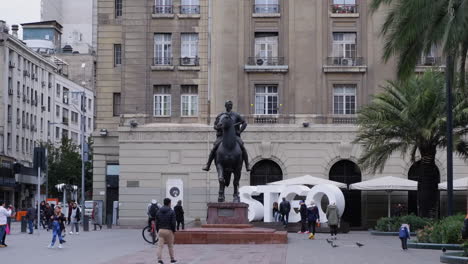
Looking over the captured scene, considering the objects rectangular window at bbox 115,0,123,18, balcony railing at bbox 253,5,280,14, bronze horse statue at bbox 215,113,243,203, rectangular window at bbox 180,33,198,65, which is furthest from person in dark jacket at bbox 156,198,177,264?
rectangular window at bbox 115,0,123,18

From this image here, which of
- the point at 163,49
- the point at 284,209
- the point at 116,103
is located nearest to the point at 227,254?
the point at 284,209

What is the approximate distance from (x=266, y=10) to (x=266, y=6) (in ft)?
0.80

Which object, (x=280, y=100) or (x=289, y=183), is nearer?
(x=289, y=183)

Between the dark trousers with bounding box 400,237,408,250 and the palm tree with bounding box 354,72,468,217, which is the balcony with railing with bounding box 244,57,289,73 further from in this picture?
the dark trousers with bounding box 400,237,408,250

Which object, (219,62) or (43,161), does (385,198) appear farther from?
(43,161)

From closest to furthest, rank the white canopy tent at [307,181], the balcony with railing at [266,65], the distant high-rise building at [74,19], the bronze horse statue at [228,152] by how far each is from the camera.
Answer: the bronze horse statue at [228,152] → the white canopy tent at [307,181] → the balcony with railing at [266,65] → the distant high-rise building at [74,19]

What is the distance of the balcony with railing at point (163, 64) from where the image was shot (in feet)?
182

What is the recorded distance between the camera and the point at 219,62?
54.9m

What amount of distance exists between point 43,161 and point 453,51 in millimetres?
23870

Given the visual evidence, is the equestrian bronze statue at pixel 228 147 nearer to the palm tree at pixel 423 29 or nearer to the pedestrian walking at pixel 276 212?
the palm tree at pixel 423 29

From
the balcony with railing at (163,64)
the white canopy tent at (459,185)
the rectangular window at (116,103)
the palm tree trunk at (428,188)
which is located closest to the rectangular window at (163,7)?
the balcony with railing at (163,64)

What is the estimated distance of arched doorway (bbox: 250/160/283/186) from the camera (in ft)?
181

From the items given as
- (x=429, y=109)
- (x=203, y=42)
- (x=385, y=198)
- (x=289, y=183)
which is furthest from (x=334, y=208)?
(x=203, y=42)

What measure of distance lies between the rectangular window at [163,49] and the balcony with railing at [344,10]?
31.1 ft
